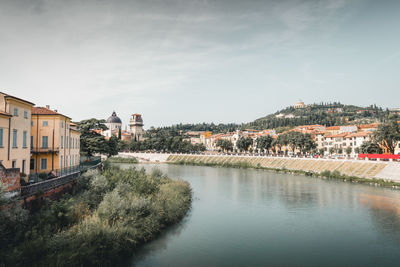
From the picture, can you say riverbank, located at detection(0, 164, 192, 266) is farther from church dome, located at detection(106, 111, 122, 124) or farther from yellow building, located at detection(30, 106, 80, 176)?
church dome, located at detection(106, 111, 122, 124)

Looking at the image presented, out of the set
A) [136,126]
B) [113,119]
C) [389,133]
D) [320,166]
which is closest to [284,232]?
[320,166]

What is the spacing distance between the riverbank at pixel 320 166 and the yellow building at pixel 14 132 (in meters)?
38.3

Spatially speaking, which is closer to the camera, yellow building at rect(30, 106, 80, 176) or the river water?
the river water

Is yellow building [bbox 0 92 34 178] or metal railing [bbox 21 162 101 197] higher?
yellow building [bbox 0 92 34 178]

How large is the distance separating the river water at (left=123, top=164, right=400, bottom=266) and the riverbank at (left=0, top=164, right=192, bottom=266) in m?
1.02

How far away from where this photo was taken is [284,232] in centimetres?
2030

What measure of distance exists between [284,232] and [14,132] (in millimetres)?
18333

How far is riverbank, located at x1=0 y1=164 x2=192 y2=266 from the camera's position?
12.6 metres

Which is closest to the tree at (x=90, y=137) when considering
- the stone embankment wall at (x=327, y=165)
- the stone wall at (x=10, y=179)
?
the stone wall at (x=10, y=179)

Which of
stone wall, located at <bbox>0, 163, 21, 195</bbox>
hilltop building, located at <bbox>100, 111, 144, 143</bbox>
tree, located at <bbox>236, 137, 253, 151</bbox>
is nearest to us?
stone wall, located at <bbox>0, 163, 21, 195</bbox>

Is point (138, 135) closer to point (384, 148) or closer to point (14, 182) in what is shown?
point (384, 148)

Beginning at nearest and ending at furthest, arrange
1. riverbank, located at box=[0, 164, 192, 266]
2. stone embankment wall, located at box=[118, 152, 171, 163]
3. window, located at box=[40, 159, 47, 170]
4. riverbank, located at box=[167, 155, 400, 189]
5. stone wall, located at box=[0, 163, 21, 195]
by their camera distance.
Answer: riverbank, located at box=[0, 164, 192, 266], stone wall, located at box=[0, 163, 21, 195], window, located at box=[40, 159, 47, 170], riverbank, located at box=[167, 155, 400, 189], stone embankment wall, located at box=[118, 152, 171, 163]

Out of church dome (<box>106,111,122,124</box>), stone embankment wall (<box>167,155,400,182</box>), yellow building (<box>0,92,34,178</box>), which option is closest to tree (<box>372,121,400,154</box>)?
stone embankment wall (<box>167,155,400,182</box>)

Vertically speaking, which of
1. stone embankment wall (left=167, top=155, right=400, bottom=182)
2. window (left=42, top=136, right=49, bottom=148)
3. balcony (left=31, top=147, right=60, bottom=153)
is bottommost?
stone embankment wall (left=167, top=155, right=400, bottom=182)
